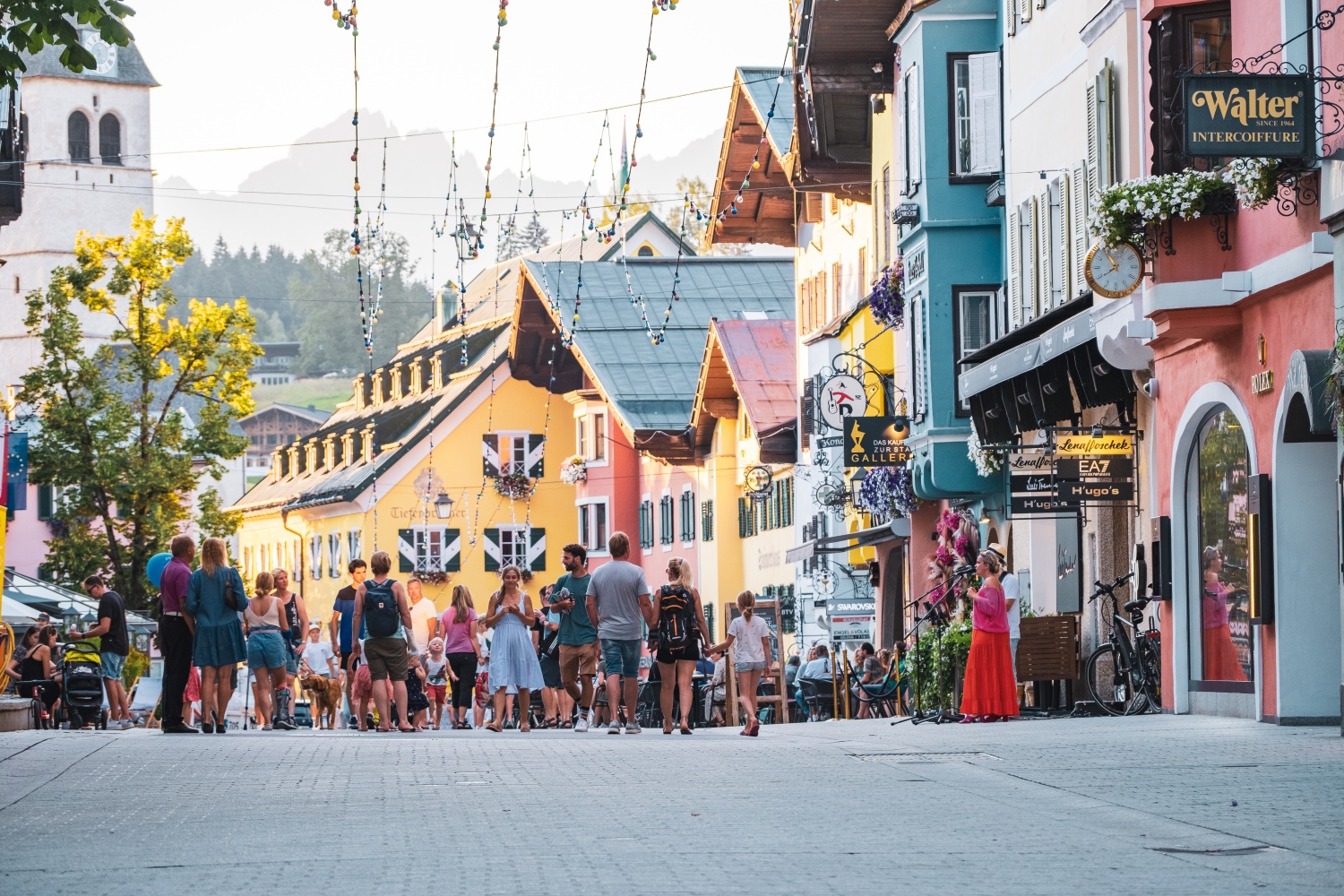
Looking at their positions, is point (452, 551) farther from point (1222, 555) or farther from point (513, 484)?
point (1222, 555)

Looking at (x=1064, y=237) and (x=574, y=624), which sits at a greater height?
(x=1064, y=237)

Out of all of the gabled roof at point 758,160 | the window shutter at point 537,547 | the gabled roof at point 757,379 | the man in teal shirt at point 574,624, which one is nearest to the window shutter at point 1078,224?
the man in teal shirt at point 574,624

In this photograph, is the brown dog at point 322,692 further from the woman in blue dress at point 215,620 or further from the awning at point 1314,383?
the awning at point 1314,383

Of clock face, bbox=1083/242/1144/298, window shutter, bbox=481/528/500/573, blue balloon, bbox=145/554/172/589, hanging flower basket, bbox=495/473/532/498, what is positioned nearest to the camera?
clock face, bbox=1083/242/1144/298

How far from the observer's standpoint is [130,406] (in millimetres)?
49469

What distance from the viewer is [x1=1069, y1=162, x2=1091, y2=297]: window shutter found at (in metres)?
25.7

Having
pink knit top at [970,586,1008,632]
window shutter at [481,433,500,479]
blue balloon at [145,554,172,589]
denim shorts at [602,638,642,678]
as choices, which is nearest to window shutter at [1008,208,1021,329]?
pink knit top at [970,586,1008,632]

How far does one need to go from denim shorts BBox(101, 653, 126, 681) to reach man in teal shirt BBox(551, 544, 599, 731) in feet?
20.4

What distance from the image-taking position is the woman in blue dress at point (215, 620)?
2094 centimetres

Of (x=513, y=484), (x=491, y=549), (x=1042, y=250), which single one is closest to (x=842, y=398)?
(x=1042, y=250)

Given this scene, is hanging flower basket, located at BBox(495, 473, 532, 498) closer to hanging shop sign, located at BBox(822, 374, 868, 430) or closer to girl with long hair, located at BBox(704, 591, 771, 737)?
hanging shop sign, located at BBox(822, 374, 868, 430)

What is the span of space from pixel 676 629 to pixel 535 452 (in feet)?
173

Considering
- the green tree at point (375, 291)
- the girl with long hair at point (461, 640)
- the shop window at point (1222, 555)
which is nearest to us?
the shop window at point (1222, 555)

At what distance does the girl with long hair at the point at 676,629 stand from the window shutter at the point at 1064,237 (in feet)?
23.8
